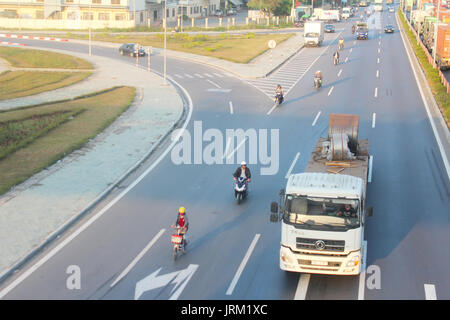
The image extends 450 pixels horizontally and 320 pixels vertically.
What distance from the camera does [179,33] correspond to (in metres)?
86.4

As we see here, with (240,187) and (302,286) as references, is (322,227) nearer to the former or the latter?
(302,286)

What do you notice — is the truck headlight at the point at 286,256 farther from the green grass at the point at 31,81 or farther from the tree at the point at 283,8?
the tree at the point at 283,8

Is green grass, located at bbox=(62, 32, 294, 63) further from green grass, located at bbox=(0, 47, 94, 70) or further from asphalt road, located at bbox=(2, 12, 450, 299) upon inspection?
asphalt road, located at bbox=(2, 12, 450, 299)

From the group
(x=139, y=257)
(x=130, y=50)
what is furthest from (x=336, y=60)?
(x=139, y=257)

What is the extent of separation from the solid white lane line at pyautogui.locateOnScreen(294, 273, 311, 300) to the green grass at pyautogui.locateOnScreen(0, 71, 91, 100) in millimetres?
30212

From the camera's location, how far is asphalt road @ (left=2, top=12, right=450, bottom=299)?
14.9 m

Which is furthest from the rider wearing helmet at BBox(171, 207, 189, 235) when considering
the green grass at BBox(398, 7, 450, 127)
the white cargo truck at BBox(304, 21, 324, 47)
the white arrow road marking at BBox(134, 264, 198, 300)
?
the white cargo truck at BBox(304, 21, 324, 47)

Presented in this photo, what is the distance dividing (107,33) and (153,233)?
75.9 meters

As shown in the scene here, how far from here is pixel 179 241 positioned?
1647cm
